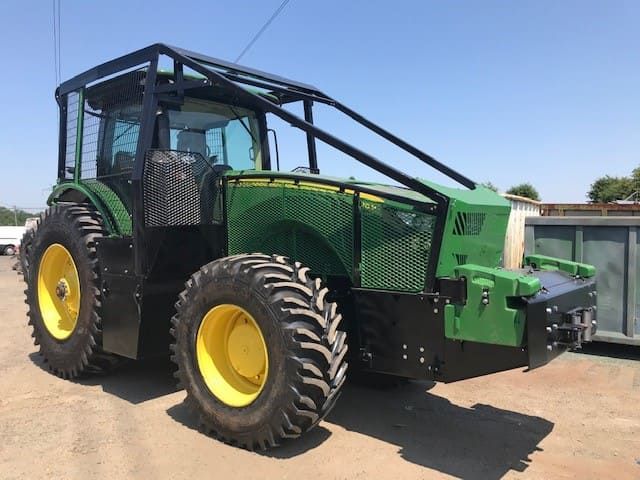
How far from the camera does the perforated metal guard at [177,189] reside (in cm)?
479

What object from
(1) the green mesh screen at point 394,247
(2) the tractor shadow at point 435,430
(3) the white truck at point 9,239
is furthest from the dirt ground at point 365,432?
(3) the white truck at point 9,239

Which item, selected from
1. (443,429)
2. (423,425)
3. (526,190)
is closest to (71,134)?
(423,425)

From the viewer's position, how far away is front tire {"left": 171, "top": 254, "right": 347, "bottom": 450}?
365 centimetres

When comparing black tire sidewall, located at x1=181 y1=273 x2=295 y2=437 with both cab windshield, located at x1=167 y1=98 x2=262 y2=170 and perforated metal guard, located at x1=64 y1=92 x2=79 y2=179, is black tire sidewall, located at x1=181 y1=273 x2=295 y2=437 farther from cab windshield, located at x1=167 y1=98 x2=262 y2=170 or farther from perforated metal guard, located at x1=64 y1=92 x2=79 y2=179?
perforated metal guard, located at x1=64 y1=92 x2=79 y2=179

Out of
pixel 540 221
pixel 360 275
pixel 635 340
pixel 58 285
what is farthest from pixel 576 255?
pixel 58 285

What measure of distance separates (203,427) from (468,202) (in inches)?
95.3

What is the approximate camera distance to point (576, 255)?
282 inches

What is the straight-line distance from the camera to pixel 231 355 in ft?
14.0

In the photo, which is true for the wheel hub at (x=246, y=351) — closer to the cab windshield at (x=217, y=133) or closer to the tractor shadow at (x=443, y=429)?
the tractor shadow at (x=443, y=429)

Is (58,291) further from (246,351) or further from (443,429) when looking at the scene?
(443,429)

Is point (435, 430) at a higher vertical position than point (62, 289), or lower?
lower

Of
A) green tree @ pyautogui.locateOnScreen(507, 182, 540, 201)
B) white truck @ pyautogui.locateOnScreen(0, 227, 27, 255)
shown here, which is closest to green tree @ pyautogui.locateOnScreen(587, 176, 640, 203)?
green tree @ pyautogui.locateOnScreen(507, 182, 540, 201)

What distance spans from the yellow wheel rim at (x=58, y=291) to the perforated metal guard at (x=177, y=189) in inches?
61.1

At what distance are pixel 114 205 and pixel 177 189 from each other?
0.81 metres
